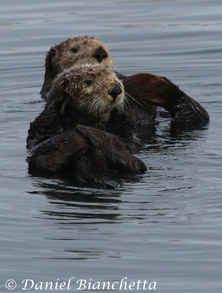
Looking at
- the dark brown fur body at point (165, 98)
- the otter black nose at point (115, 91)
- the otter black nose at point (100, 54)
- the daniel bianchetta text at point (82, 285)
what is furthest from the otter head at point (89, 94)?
the daniel bianchetta text at point (82, 285)

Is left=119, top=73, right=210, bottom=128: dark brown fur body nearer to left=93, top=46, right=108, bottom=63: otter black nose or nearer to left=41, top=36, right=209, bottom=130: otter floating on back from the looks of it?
left=41, top=36, right=209, bottom=130: otter floating on back

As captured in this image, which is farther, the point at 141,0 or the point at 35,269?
the point at 141,0

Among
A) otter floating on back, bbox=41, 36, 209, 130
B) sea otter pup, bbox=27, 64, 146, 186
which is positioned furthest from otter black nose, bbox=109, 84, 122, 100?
otter floating on back, bbox=41, 36, 209, 130

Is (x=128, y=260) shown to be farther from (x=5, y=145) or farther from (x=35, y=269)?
(x=5, y=145)

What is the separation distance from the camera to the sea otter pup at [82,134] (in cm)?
604

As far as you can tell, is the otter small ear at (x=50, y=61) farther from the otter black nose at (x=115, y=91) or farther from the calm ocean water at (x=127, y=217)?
the otter black nose at (x=115, y=91)

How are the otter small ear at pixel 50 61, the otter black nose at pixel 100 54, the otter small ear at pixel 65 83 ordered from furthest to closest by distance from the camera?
the otter small ear at pixel 50 61
the otter black nose at pixel 100 54
the otter small ear at pixel 65 83

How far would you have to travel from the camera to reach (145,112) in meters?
7.86

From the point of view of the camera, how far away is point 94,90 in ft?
22.2

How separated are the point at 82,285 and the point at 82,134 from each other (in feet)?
5.37

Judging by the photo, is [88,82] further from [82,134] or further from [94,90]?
[82,134]

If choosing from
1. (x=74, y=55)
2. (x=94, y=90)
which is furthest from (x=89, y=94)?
(x=74, y=55)

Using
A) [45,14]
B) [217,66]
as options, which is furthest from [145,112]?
[45,14]

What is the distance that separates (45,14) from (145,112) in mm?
6311
